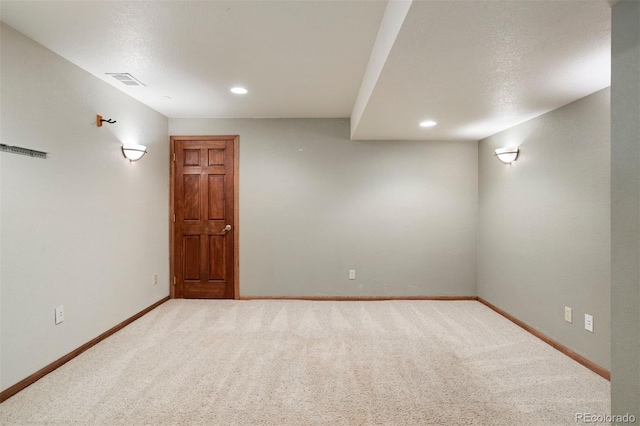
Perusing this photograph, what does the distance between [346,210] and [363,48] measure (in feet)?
7.75

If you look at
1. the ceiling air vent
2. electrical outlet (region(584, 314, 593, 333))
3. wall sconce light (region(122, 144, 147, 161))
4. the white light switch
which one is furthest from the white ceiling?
the white light switch

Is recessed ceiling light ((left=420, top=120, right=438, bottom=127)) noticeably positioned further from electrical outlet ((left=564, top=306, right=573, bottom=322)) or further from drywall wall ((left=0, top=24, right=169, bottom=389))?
drywall wall ((left=0, top=24, right=169, bottom=389))

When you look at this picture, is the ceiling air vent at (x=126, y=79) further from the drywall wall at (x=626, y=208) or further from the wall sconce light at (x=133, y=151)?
the drywall wall at (x=626, y=208)

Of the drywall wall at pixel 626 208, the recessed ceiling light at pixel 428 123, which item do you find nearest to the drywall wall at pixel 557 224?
the recessed ceiling light at pixel 428 123

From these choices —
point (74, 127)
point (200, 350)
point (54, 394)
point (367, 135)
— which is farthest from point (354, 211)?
point (54, 394)

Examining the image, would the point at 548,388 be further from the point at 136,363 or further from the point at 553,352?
the point at 136,363

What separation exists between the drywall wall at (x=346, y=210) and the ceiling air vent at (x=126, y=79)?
1.31 m

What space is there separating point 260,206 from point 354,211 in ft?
4.18

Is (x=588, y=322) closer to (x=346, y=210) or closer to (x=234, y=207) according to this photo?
(x=346, y=210)

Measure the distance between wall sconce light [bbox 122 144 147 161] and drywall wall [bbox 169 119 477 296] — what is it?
1.03 meters

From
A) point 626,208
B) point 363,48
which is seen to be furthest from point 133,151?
point 626,208

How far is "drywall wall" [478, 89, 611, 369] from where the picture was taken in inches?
99.8

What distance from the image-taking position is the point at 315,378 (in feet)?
7.95

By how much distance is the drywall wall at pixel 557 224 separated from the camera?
2.54 meters
